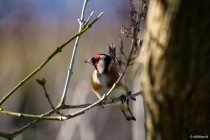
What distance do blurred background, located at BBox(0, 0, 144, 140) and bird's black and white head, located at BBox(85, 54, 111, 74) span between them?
0.32m

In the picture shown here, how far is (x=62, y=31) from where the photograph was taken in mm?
8820

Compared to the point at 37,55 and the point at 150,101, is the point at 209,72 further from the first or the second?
the point at 37,55

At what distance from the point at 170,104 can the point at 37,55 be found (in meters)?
7.74

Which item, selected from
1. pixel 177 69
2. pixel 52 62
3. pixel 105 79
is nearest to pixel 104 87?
pixel 105 79

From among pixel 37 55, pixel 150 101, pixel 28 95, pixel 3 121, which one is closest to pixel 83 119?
pixel 3 121

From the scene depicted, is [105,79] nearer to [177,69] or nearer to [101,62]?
[101,62]

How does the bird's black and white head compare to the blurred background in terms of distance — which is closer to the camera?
the bird's black and white head

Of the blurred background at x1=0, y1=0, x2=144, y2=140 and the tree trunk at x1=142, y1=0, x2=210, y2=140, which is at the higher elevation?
the blurred background at x1=0, y1=0, x2=144, y2=140

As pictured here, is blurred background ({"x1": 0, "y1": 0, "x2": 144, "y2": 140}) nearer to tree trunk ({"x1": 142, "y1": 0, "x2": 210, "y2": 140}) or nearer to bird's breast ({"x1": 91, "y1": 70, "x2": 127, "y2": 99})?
bird's breast ({"x1": 91, "y1": 70, "x2": 127, "y2": 99})

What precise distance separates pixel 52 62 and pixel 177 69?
783 cm

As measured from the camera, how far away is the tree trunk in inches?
43.9

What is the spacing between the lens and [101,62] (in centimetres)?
291

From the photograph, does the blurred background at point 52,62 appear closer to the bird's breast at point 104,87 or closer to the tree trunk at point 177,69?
the bird's breast at point 104,87

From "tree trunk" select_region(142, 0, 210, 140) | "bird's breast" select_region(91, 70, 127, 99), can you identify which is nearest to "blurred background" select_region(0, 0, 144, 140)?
"bird's breast" select_region(91, 70, 127, 99)
